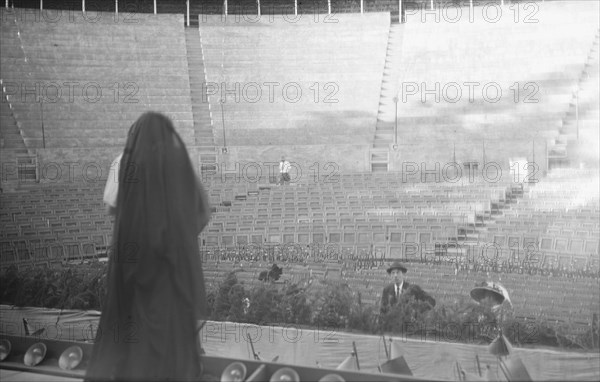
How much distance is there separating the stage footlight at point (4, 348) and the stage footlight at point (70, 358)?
47 centimetres

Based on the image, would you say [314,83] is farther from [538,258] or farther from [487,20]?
[538,258]

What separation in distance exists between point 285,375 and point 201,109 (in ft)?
12.7

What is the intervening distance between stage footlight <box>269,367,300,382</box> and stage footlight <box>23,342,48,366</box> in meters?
1.73

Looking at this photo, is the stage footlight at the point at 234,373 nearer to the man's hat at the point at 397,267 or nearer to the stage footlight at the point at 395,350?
the stage footlight at the point at 395,350

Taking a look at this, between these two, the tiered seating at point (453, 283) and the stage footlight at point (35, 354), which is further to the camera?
the tiered seating at point (453, 283)

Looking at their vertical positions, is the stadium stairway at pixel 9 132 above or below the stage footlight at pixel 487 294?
above

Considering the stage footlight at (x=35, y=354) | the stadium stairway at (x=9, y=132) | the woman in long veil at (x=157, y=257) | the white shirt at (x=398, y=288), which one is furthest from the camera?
the stadium stairway at (x=9, y=132)

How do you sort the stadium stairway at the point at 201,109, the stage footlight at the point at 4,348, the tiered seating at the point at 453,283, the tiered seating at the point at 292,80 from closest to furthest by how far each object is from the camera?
the stage footlight at the point at 4,348 → the tiered seating at the point at 453,283 → the stadium stairway at the point at 201,109 → the tiered seating at the point at 292,80

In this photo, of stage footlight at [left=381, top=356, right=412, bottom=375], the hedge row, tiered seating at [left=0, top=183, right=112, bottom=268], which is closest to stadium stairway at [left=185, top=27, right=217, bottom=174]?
tiered seating at [left=0, top=183, right=112, bottom=268]

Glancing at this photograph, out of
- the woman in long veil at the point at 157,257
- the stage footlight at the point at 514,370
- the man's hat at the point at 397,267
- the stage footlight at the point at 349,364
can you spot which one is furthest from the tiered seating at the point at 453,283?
the woman in long veil at the point at 157,257

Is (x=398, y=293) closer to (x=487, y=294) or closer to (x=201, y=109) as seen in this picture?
(x=487, y=294)

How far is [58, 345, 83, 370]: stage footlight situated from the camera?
168 inches

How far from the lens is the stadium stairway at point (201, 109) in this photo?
6402 millimetres

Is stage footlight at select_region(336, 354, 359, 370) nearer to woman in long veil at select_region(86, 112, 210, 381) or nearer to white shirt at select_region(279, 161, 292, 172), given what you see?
woman in long veil at select_region(86, 112, 210, 381)
